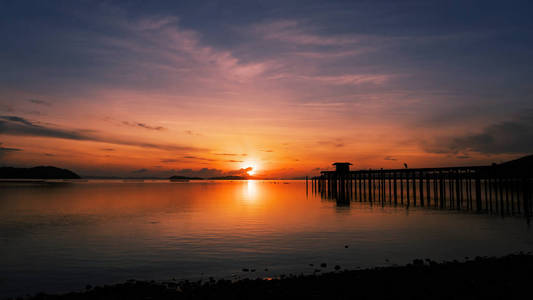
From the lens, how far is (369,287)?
9.92m

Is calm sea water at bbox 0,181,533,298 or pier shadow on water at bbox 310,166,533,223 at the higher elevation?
pier shadow on water at bbox 310,166,533,223

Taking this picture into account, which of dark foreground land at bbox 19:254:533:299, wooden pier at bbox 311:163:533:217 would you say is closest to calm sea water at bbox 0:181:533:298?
dark foreground land at bbox 19:254:533:299

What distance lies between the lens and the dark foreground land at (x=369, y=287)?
9.31 metres

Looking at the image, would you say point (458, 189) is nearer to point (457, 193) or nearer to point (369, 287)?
point (457, 193)

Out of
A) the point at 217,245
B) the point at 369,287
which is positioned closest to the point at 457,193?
the point at 217,245

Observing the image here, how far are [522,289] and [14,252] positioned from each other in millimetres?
21397

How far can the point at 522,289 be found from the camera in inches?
374

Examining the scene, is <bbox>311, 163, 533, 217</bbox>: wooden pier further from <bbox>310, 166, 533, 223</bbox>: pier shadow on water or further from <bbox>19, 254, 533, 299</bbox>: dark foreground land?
<bbox>19, 254, 533, 299</bbox>: dark foreground land

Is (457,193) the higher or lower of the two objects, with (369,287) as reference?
higher

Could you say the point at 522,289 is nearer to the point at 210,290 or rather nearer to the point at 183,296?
the point at 210,290

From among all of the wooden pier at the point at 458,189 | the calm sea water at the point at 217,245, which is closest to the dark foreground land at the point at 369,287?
the calm sea water at the point at 217,245

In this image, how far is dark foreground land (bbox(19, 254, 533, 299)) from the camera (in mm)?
9312

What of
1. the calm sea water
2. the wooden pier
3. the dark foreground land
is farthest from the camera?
the wooden pier

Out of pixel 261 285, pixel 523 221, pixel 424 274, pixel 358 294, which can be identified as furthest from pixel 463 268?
pixel 523 221
